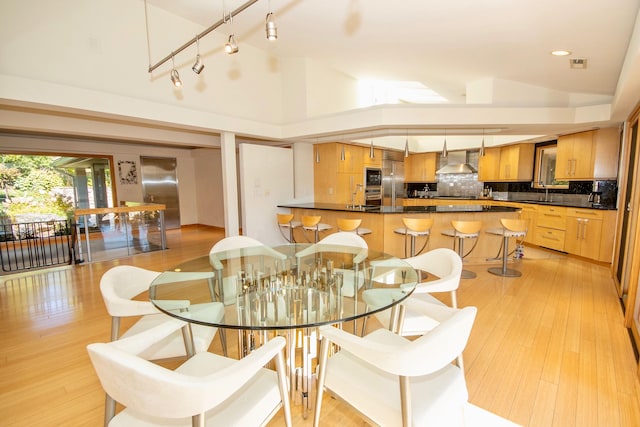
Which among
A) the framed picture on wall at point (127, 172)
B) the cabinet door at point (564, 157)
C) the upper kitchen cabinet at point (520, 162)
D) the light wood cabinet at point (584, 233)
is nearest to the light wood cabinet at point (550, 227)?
the light wood cabinet at point (584, 233)

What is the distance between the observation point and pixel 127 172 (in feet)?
25.5

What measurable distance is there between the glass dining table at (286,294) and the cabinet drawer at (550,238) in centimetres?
462

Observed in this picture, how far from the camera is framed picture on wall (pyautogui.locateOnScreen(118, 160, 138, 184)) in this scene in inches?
301

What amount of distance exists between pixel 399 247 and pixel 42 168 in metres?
8.42

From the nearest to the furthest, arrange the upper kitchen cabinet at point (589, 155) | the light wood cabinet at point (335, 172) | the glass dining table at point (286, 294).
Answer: the glass dining table at point (286, 294) < the upper kitchen cabinet at point (589, 155) < the light wood cabinet at point (335, 172)

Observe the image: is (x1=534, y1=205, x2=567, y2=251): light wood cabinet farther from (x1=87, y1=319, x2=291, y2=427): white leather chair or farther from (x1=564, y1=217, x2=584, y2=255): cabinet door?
(x1=87, y1=319, x2=291, y2=427): white leather chair

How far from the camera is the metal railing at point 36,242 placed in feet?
17.1

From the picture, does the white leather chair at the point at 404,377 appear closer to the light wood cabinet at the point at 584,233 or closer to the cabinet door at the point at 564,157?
the light wood cabinet at the point at 584,233

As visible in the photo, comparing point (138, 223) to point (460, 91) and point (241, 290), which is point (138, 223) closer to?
point (241, 290)

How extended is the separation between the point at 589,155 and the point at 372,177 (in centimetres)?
407

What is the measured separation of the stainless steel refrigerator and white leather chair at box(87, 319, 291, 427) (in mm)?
7016

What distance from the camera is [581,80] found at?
393 cm

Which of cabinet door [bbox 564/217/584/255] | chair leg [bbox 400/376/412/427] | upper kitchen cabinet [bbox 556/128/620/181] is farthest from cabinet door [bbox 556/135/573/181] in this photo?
chair leg [bbox 400/376/412/427]

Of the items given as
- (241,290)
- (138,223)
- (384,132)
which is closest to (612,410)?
(241,290)
